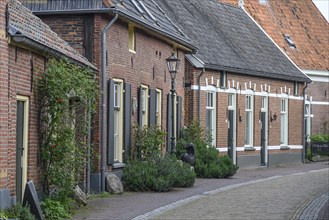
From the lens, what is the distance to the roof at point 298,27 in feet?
132

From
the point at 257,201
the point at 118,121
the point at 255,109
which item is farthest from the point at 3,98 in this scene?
the point at 255,109

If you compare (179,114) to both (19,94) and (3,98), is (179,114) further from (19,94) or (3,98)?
(3,98)

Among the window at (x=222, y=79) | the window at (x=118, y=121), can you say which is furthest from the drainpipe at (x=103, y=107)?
the window at (x=222, y=79)

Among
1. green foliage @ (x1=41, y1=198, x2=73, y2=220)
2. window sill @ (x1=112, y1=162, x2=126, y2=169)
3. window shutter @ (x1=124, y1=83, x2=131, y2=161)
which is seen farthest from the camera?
window shutter @ (x1=124, y1=83, x2=131, y2=161)

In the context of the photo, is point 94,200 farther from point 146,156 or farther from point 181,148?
point 181,148

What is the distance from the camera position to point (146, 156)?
22.1m

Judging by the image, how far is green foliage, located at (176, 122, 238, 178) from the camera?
26234mm

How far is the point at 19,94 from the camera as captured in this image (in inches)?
564

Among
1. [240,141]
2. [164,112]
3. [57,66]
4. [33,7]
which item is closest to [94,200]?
[57,66]

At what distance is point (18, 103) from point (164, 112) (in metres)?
10.9

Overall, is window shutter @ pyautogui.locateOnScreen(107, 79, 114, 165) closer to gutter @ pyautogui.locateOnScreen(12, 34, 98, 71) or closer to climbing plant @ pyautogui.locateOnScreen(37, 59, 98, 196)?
gutter @ pyautogui.locateOnScreen(12, 34, 98, 71)

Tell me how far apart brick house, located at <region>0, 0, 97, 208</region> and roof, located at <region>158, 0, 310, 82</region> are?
14.2 meters

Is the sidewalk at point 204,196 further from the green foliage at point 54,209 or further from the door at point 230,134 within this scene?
the door at point 230,134

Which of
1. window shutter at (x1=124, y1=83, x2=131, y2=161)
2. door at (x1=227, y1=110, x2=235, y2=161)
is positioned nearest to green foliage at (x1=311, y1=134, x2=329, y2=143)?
door at (x1=227, y1=110, x2=235, y2=161)
